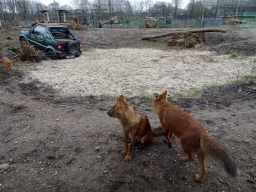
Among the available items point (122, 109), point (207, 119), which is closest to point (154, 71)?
point (207, 119)

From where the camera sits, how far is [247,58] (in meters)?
9.22

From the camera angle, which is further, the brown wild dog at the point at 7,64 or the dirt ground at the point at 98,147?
the brown wild dog at the point at 7,64

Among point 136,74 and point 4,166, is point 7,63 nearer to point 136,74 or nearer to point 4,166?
point 136,74

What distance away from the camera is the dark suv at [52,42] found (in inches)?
355

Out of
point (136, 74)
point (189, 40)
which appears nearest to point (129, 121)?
point (136, 74)

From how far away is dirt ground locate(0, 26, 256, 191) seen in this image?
7.26 ft

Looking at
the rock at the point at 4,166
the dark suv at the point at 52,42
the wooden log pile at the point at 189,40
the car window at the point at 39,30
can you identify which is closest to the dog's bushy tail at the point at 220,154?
the rock at the point at 4,166

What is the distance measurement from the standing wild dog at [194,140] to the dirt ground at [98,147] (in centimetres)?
39

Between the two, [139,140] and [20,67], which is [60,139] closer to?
[139,140]

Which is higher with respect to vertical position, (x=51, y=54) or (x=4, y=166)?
(x=51, y=54)

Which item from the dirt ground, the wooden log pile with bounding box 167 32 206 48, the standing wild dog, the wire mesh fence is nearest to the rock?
the dirt ground

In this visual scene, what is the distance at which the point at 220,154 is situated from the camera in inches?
70.7

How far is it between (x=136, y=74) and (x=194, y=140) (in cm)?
578

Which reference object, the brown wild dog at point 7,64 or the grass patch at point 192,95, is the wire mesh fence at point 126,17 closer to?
the brown wild dog at point 7,64
